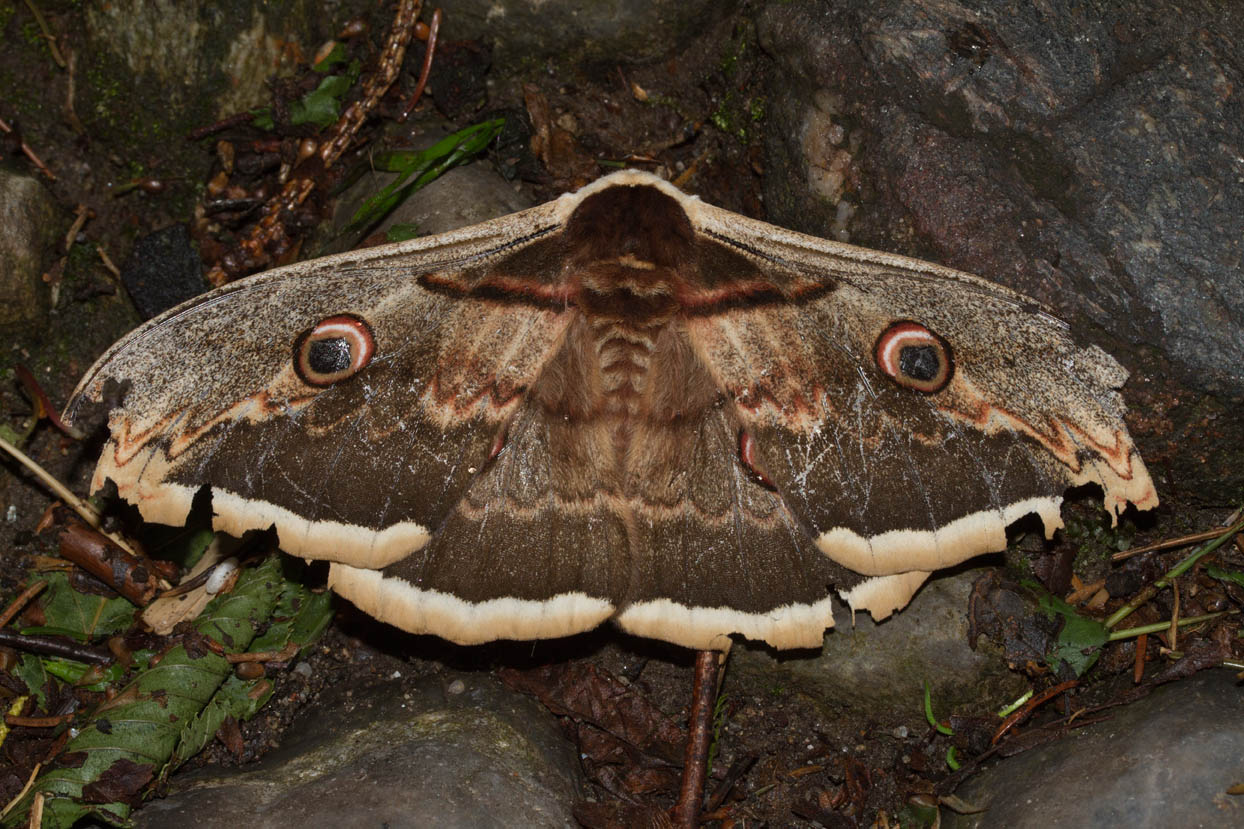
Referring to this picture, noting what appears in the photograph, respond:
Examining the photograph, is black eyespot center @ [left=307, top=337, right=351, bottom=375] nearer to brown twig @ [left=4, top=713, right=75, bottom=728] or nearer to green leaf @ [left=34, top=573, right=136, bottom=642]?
green leaf @ [left=34, top=573, right=136, bottom=642]

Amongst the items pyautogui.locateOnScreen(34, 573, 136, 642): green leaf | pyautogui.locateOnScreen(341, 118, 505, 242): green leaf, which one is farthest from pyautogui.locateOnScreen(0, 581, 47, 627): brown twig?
pyautogui.locateOnScreen(341, 118, 505, 242): green leaf

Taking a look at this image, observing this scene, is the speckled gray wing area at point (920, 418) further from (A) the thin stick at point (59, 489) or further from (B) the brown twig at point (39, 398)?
(A) the thin stick at point (59, 489)

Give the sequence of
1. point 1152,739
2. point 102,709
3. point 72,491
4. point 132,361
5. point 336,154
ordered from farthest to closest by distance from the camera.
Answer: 1. point 336,154
2. point 72,491
3. point 102,709
4. point 1152,739
5. point 132,361

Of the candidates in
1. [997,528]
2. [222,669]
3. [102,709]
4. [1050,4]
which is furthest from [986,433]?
[102,709]

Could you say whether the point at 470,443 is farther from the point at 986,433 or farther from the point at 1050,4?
the point at 1050,4

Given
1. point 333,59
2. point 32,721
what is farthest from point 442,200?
point 32,721

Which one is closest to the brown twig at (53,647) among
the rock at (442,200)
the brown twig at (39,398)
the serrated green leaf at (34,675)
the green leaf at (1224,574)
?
the serrated green leaf at (34,675)
